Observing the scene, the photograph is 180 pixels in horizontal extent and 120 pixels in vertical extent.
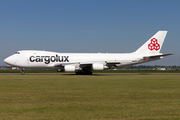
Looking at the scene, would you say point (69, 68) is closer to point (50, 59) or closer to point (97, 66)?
point (50, 59)

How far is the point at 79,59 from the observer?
4081 centimetres

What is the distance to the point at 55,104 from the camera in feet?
30.2

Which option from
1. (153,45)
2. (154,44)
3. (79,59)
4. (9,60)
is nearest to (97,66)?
(79,59)

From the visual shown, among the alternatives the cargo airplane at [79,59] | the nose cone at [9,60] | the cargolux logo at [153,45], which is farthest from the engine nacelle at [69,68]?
the cargolux logo at [153,45]

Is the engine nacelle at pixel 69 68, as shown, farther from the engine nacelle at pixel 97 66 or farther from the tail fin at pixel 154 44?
the tail fin at pixel 154 44

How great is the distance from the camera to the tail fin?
43.4 metres

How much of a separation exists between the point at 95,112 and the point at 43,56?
32.7 m

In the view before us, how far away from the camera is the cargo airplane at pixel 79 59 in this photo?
39.0m

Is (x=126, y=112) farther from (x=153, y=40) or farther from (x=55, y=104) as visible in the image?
(x=153, y=40)

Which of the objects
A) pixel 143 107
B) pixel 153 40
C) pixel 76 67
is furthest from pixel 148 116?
pixel 153 40

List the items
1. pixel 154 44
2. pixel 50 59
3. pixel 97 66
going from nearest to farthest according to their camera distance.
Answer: pixel 97 66 → pixel 50 59 → pixel 154 44

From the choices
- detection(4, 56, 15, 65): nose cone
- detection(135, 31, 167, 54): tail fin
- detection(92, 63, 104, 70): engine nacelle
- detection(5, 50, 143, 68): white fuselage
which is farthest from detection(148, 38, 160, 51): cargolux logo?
detection(4, 56, 15, 65): nose cone

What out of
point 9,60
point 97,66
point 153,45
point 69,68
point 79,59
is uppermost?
point 153,45

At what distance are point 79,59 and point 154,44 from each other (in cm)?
1519
